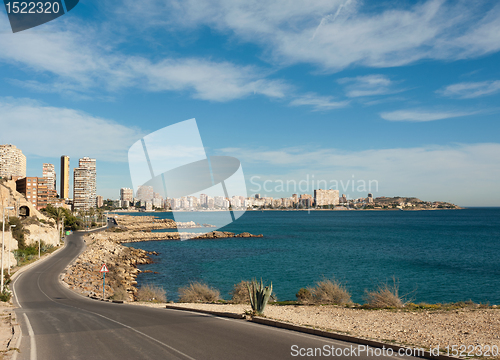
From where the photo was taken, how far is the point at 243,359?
7.04 meters

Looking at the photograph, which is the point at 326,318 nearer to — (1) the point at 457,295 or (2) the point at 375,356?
(2) the point at 375,356

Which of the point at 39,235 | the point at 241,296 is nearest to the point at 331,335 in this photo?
the point at 241,296

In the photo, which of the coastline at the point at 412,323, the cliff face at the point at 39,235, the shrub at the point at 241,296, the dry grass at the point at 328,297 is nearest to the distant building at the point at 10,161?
the cliff face at the point at 39,235

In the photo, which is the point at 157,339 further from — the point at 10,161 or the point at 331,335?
the point at 10,161

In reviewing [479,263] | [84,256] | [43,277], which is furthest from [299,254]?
[43,277]

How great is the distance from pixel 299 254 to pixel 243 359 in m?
49.0

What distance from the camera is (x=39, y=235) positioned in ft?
165

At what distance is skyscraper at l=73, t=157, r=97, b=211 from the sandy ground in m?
194

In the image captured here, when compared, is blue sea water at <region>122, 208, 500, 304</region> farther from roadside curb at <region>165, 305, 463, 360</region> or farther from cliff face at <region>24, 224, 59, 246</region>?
cliff face at <region>24, 224, 59, 246</region>

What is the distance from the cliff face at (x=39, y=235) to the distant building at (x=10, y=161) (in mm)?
125351

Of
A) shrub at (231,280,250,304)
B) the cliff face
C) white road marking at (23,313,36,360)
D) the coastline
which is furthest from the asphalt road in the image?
the cliff face

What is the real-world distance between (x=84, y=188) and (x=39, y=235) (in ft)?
483

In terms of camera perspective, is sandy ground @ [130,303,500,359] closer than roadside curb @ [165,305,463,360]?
No

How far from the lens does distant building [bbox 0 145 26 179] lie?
529 feet
